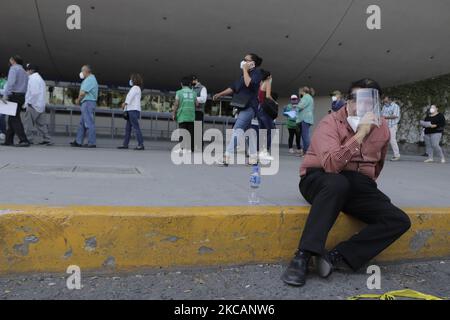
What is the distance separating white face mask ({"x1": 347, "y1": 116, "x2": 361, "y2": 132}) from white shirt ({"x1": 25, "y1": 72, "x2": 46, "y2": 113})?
6.52m

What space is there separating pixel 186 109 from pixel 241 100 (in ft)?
7.70

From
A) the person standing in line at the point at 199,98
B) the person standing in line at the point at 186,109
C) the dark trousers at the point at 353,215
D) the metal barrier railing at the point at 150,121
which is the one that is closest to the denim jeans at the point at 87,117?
the person standing in line at the point at 186,109

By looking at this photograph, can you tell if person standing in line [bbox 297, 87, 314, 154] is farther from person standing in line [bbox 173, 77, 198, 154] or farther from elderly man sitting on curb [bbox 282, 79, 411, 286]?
elderly man sitting on curb [bbox 282, 79, 411, 286]

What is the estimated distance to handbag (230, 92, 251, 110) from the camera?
5859 millimetres

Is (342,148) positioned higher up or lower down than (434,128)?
lower down

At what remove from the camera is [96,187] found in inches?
141

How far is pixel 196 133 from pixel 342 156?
5.60 m

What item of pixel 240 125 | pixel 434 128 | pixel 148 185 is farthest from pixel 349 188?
pixel 434 128

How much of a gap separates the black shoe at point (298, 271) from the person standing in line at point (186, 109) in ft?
17.9

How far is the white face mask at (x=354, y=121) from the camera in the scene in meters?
2.99

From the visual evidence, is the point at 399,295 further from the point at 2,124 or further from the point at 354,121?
the point at 2,124

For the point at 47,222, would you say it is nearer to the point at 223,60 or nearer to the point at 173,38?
the point at 173,38

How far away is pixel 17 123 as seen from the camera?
7.45m
